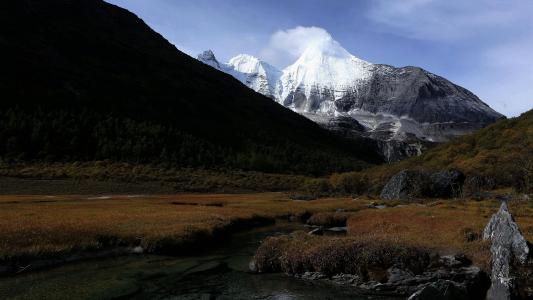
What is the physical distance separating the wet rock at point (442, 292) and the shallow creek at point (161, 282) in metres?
3.88

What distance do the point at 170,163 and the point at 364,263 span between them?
5588 inches

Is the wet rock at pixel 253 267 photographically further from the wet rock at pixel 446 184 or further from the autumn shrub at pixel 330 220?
the wet rock at pixel 446 184

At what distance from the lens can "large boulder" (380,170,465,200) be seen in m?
91.6

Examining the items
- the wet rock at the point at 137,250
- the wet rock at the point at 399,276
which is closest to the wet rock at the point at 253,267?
the wet rock at the point at 399,276

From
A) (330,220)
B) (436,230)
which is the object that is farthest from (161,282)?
(330,220)

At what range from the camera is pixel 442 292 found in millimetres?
21516

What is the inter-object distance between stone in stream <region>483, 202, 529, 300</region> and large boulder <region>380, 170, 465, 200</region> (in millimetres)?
66989

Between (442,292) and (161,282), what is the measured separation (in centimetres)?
1582

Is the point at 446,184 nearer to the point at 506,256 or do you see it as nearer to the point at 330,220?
the point at 330,220

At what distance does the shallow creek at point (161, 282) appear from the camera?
81.1 ft

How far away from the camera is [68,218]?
1725 inches

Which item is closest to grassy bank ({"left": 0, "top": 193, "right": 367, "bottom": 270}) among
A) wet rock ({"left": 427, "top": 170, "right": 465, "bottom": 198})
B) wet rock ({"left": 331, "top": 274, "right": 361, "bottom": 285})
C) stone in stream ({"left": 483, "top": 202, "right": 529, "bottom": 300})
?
wet rock ({"left": 331, "top": 274, "right": 361, "bottom": 285})

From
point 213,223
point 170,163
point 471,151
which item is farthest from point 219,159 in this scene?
point 213,223

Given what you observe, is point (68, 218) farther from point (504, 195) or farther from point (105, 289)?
point (504, 195)
